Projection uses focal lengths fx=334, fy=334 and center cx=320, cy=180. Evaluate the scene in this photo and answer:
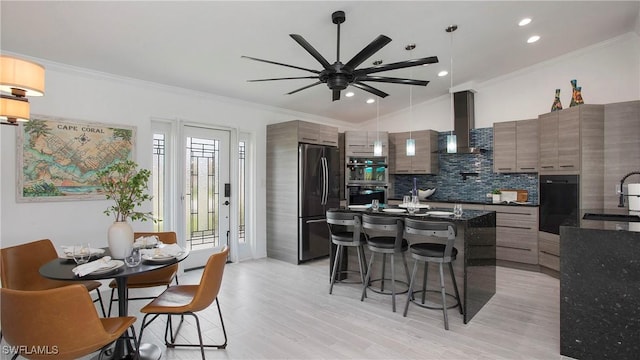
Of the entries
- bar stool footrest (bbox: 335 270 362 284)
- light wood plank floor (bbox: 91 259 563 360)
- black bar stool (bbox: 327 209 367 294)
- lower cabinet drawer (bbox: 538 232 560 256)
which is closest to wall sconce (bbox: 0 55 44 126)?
light wood plank floor (bbox: 91 259 563 360)

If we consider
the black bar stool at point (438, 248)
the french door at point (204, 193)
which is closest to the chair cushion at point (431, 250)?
the black bar stool at point (438, 248)

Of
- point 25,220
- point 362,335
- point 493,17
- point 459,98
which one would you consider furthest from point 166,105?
point 459,98

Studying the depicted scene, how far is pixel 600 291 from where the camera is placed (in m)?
2.28

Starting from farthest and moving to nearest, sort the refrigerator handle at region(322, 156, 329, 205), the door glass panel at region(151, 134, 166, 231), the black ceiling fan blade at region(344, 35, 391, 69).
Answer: the refrigerator handle at region(322, 156, 329, 205), the door glass panel at region(151, 134, 166, 231), the black ceiling fan blade at region(344, 35, 391, 69)

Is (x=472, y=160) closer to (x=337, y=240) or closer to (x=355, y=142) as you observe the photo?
(x=355, y=142)

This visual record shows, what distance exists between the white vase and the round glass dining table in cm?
18

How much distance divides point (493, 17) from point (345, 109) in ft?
10.4

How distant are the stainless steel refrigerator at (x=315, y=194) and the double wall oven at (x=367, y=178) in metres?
0.45

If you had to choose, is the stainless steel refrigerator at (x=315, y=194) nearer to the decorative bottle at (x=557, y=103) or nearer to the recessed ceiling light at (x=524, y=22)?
the recessed ceiling light at (x=524, y=22)

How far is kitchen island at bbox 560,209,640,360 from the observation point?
7.20 feet

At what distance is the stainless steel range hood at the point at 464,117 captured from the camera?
5.69 metres

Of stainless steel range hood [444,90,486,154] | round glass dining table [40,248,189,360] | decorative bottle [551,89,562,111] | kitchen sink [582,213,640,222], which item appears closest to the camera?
round glass dining table [40,248,189,360]

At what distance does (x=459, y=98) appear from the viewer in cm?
579

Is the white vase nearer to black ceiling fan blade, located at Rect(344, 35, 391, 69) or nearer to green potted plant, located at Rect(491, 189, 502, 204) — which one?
black ceiling fan blade, located at Rect(344, 35, 391, 69)
